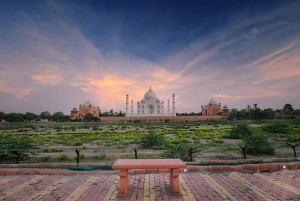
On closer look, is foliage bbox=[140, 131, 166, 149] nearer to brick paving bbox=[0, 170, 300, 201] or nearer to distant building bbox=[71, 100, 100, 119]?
brick paving bbox=[0, 170, 300, 201]

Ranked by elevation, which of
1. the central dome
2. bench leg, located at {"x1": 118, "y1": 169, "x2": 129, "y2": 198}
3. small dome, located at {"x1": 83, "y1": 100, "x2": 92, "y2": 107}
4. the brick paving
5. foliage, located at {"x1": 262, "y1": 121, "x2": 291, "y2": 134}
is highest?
the central dome

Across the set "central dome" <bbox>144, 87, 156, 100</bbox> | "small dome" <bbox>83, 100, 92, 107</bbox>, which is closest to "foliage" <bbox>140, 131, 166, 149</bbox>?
"central dome" <bbox>144, 87, 156, 100</bbox>

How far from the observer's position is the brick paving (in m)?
4.52

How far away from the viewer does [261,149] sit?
10797 millimetres

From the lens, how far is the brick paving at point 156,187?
4.52m

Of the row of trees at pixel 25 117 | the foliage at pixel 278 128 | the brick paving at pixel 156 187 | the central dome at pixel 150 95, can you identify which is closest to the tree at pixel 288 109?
the central dome at pixel 150 95

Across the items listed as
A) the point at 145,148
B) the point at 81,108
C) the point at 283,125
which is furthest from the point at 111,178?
the point at 81,108

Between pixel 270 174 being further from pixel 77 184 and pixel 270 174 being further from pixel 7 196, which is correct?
pixel 7 196

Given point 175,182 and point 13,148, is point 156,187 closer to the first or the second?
point 175,182

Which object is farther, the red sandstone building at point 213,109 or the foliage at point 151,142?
the red sandstone building at point 213,109

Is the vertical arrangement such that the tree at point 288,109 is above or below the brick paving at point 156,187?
above

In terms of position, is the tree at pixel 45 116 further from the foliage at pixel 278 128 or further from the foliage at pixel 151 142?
the foliage at pixel 278 128

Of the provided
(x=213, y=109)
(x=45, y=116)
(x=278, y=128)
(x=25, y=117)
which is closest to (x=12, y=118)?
(x=25, y=117)

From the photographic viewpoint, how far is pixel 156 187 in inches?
198
